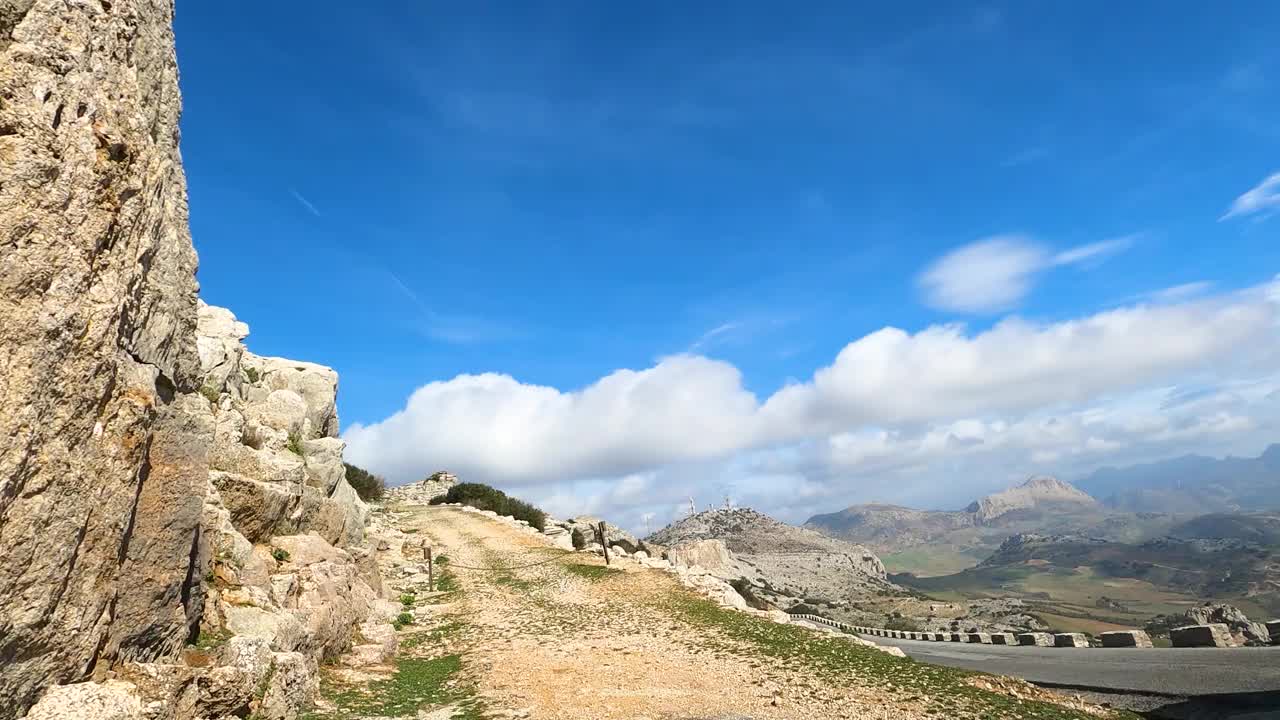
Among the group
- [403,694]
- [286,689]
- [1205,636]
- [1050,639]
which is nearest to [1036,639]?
[1050,639]

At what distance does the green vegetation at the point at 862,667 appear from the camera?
16.1 meters

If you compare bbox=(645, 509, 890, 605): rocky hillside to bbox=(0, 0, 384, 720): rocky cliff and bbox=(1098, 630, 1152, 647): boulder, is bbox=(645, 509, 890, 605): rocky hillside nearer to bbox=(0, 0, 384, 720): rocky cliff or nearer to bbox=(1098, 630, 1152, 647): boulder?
bbox=(1098, 630, 1152, 647): boulder

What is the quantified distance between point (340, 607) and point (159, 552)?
7706 millimetres

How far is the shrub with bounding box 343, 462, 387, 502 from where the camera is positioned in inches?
2603

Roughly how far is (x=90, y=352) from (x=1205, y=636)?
33358 millimetres

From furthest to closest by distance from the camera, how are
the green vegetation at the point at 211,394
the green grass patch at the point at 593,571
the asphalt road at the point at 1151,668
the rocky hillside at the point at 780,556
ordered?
the rocky hillside at the point at 780,556
the green grass patch at the point at 593,571
the green vegetation at the point at 211,394
the asphalt road at the point at 1151,668

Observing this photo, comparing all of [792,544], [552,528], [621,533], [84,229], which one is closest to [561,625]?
[84,229]

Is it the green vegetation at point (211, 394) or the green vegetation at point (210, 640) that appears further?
the green vegetation at point (211, 394)

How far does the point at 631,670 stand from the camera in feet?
65.5

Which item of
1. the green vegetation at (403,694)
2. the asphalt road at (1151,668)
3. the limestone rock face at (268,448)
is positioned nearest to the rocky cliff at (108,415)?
the green vegetation at (403,694)

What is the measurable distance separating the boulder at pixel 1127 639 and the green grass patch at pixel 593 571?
22.6 m

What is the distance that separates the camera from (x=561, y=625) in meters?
26.9

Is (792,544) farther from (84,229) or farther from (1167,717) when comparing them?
(84,229)

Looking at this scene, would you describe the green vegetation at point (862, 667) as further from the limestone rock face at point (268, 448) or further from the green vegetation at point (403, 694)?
the limestone rock face at point (268, 448)
